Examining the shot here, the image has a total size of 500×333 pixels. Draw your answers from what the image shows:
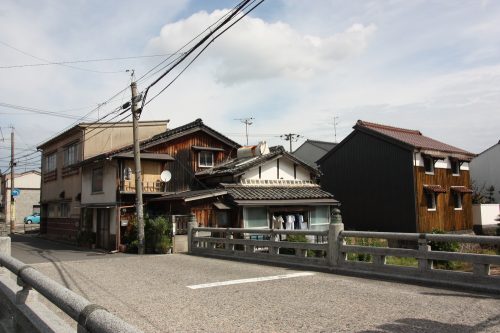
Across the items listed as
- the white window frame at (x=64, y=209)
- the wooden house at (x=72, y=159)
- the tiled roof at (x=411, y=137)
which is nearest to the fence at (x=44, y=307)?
the wooden house at (x=72, y=159)

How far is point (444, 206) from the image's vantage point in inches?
1187

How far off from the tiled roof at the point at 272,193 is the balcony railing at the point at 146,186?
3762 mm

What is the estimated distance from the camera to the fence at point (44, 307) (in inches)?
113

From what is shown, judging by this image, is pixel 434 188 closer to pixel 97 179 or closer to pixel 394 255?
pixel 394 255

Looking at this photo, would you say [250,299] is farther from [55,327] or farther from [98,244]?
[98,244]

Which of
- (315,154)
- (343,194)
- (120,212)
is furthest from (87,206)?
(315,154)

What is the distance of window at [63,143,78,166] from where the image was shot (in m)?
30.2

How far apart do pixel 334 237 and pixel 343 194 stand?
840 inches

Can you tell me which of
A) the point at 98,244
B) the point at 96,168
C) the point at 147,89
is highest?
the point at 147,89

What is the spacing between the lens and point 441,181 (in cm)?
3023

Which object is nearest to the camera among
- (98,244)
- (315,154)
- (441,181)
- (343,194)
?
(98,244)

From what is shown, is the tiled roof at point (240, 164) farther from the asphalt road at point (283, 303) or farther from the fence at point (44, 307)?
the fence at point (44, 307)

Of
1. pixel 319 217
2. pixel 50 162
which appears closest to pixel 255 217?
pixel 319 217

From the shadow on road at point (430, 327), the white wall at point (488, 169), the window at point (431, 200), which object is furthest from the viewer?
the white wall at point (488, 169)
